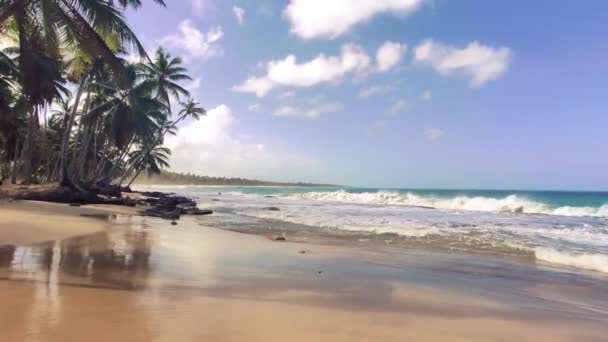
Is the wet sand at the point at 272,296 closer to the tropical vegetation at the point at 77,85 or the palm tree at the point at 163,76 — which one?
the tropical vegetation at the point at 77,85

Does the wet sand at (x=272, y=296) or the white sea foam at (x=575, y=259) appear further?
the white sea foam at (x=575, y=259)

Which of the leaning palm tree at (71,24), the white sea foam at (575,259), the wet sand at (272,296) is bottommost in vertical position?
the white sea foam at (575,259)

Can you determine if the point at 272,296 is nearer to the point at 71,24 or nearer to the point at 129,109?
the point at 71,24

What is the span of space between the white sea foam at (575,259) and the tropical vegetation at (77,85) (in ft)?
40.6

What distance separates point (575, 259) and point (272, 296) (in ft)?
23.9

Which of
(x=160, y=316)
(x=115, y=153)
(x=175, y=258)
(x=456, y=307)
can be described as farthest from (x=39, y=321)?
(x=115, y=153)

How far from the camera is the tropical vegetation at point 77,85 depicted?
11141 mm

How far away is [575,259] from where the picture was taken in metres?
8.42

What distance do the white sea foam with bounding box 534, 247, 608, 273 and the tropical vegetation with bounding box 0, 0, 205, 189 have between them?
40.6 ft

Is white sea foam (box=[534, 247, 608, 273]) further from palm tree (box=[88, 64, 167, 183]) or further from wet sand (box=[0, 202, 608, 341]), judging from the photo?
palm tree (box=[88, 64, 167, 183])

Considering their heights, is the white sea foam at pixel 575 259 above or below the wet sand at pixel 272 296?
below

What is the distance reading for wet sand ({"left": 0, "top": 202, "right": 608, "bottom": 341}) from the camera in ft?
11.2

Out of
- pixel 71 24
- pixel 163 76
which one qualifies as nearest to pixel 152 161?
pixel 163 76

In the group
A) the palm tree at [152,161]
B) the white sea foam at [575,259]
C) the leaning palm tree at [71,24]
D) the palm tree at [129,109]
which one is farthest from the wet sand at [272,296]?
the palm tree at [152,161]
